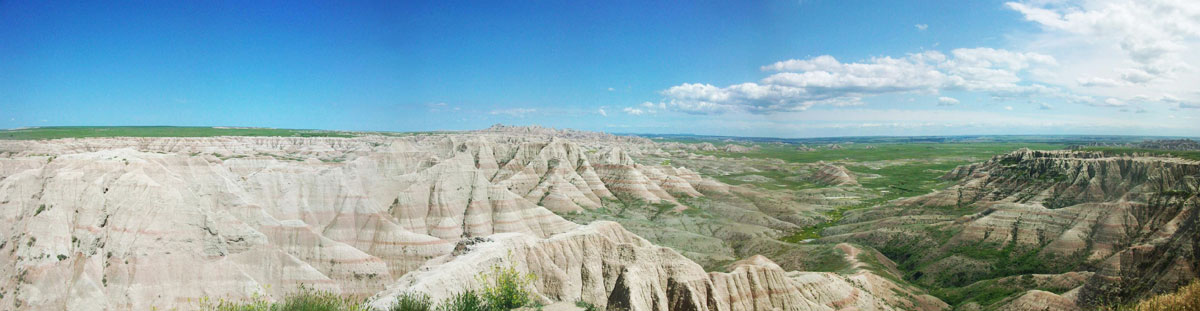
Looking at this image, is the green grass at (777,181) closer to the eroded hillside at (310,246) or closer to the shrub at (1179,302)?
the eroded hillside at (310,246)

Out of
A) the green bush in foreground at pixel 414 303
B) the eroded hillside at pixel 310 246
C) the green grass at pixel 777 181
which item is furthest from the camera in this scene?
the green grass at pixel 777 181

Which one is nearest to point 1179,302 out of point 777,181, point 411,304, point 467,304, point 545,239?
point 467,304

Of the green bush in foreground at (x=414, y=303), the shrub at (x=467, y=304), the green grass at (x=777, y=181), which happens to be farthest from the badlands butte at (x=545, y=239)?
the green grass at (x=777, y=181)

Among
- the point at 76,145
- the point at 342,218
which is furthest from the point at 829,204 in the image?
the point at 76,145

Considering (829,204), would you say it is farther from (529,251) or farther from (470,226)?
(529,251)

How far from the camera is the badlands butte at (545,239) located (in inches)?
1088

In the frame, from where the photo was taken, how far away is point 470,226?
57.9 meters

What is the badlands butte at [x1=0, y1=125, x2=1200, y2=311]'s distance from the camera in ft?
90.6

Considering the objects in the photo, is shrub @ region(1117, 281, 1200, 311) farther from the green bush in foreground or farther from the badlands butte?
the green bush in foreground

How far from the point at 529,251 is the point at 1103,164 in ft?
294

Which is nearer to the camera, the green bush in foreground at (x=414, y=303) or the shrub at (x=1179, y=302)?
the shrub at (x=1179, y=302)

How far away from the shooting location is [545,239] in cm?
3972

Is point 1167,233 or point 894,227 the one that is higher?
point 1167,233

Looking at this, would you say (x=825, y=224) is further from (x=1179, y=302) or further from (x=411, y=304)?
(x=411, y=304)
